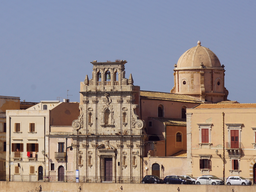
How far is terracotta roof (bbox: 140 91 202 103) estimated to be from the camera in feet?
284

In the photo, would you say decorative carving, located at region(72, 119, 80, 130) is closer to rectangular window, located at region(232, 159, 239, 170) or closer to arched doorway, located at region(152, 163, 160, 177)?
arched doorway, located at region(152, 163, 160, 177)

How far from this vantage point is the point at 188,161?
78688mm

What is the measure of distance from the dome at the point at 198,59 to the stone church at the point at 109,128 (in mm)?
13866

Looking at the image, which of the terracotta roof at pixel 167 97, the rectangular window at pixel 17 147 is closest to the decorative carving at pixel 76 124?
the rectangular window at pixel 17 147

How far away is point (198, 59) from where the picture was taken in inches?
3745

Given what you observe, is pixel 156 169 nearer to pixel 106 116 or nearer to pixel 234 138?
pixel 106 116

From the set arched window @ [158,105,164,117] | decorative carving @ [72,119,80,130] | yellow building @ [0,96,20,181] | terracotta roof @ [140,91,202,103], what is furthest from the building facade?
arched window @ [158,105,164,117]

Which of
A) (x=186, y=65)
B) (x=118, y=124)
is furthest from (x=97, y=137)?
(x=186, y=65)

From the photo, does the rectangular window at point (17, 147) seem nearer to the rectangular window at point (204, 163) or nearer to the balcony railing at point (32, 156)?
the balcony railing at point (32, 156)

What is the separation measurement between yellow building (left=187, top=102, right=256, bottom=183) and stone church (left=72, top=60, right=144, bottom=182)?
18.9 ft

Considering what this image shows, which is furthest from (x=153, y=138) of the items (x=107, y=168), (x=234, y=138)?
(x=234, y=138)

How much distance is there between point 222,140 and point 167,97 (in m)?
13.3

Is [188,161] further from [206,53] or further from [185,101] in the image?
[206,53]

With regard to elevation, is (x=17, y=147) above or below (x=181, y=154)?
above
